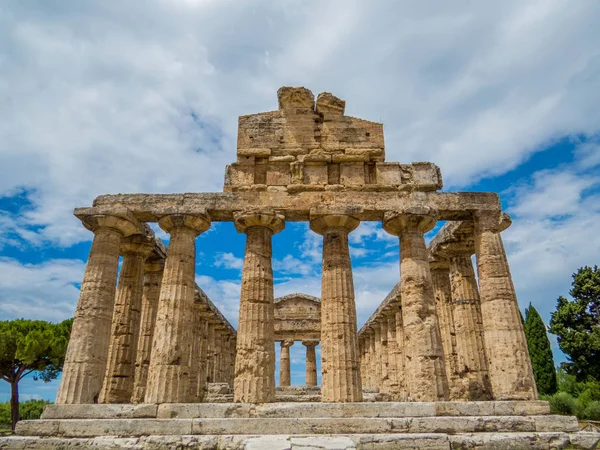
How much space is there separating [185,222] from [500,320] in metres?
11.1

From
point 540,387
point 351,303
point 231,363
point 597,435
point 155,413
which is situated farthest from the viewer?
point 231,363

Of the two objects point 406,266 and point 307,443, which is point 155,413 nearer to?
point 307,443

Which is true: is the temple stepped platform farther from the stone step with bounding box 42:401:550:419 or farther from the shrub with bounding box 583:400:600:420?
the shrub with bounding box 583:400:600:420

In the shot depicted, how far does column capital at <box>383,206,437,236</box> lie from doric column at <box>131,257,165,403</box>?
10.1 m

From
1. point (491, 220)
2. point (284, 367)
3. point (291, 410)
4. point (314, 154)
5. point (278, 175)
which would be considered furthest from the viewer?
point (284, 367)

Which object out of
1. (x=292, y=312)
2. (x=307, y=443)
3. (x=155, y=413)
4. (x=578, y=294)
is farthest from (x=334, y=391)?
(x=578, y=294)

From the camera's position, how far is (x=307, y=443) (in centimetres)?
941

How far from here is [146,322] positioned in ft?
60.4

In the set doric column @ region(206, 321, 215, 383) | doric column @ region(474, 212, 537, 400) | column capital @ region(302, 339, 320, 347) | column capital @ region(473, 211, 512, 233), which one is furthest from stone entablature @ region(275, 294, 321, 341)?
doric column @ region(474, 212, 537, 400)

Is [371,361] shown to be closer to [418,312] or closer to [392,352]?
[392,352]

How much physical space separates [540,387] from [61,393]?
3087cm

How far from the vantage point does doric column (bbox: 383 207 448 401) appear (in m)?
13.8

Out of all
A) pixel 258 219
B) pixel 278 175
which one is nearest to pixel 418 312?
pixel 258 219

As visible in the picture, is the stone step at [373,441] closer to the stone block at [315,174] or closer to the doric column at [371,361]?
the stone block at [315,174]
